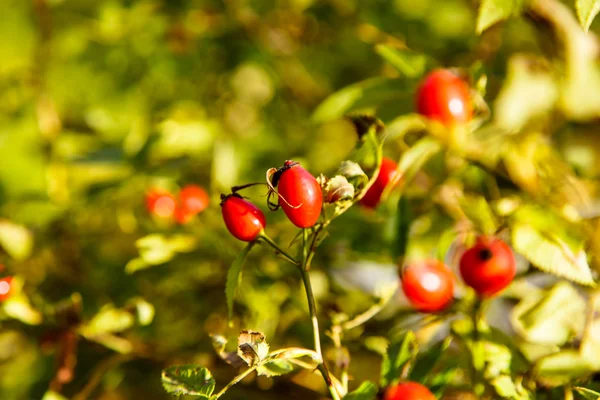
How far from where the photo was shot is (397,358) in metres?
0.85

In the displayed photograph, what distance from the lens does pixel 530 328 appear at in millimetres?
1065

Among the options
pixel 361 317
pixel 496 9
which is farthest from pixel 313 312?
pixel 496 9

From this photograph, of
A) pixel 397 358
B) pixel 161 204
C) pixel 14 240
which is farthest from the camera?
pixel 161 204

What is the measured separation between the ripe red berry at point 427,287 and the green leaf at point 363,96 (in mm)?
324

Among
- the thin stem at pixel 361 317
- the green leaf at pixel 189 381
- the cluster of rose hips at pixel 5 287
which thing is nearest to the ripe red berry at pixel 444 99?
the thin stem at pixel 361 317

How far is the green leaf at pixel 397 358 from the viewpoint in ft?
2.74

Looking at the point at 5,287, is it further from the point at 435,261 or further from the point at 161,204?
the point at 435,261

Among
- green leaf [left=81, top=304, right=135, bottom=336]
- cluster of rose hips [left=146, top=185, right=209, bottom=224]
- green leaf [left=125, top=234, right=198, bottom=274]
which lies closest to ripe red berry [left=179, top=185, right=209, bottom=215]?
cluster of rose hips [left=146, top=185, right=209, bottom=224]

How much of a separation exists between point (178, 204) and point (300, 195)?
2.50ft

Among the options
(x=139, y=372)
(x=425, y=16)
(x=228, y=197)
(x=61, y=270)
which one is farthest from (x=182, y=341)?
(x=425, y=16)

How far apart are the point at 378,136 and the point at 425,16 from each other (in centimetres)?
127

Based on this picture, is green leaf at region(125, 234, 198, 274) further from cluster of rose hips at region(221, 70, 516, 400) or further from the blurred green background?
cluster of rose hips at region(221, 70, 516, 400)

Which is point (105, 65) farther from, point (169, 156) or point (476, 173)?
point (476, 173)

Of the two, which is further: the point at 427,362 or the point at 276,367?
the point at 427,362
